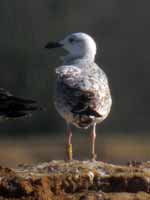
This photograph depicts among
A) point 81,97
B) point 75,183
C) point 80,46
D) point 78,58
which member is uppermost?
point 80,46

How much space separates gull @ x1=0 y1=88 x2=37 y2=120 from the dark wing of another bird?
38.2 inches

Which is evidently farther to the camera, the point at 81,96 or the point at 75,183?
the point at 81,96

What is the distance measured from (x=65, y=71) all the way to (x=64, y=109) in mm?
519

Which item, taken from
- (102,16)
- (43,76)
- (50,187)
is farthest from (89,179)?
(102,16)

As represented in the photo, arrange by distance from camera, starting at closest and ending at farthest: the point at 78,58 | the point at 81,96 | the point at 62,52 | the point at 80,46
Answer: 1. the point at 81,96
2. the point at 78,58
3. the point at 80,46
4. the point at 62,52

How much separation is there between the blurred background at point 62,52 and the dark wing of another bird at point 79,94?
1002 cm

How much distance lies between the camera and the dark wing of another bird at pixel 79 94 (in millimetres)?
12355

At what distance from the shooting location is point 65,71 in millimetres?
12891

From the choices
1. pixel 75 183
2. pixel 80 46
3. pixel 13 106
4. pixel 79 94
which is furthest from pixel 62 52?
pixel 75 183

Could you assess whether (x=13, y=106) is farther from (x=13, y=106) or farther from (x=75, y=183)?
(x=75, y=183)

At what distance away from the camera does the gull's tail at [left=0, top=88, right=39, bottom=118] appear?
11.2 m

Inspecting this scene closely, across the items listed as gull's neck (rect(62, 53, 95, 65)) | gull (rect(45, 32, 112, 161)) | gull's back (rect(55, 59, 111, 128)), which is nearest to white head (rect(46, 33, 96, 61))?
gull's neck (rect(62, 53, 95, 65))

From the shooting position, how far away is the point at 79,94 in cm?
1239

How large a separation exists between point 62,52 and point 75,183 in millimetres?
14277
